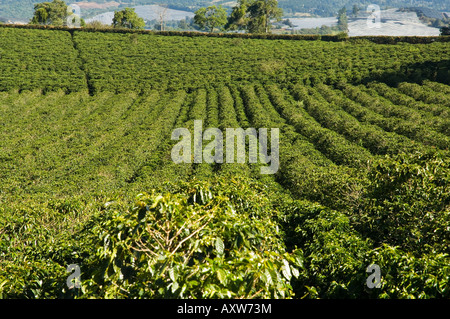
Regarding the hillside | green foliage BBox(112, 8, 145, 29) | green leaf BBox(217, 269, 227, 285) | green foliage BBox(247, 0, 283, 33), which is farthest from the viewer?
green foliage BBox(112, 8, 145, 29)

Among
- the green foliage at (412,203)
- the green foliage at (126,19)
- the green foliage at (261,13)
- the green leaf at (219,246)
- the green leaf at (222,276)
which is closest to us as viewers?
the green leaf at (222,276)

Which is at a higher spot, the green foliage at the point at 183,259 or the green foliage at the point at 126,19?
the green foliage at the point at 126,19

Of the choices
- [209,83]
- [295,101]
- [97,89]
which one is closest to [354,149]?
[295,101]

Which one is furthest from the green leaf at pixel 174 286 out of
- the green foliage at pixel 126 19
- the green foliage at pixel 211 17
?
the green foliage at pixel 126 19

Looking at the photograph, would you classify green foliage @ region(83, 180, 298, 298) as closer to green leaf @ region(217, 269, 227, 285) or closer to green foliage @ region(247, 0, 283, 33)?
green leaf @ region(217, 269, 227, 285)

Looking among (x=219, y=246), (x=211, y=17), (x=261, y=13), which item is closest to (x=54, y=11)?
(x=211, y=17)

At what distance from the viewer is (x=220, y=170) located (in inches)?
942

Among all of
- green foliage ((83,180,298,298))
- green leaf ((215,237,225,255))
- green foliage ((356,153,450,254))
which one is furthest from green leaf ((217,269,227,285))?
green foliage ((356,153,450,254))

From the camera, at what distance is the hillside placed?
6.23 meters

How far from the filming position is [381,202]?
12.0 metres

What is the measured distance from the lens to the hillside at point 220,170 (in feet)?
20.4

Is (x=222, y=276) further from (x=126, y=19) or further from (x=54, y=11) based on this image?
(x=54, y=11)

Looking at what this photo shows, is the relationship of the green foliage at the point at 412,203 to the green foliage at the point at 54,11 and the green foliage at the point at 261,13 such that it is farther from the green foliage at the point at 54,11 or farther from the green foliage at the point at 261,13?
the green foliage at the point at 54,11

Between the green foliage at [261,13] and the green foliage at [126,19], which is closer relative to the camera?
the green foliage at [261,13]
